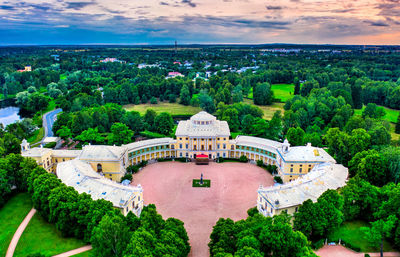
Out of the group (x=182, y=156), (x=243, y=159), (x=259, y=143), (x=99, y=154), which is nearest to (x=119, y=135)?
(x=99, y=154)

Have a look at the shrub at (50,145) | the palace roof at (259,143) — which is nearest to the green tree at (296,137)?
the palace roof at (259,143)

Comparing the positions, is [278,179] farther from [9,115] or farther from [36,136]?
[9,115]

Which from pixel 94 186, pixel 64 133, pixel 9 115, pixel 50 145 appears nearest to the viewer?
pixel 94 186

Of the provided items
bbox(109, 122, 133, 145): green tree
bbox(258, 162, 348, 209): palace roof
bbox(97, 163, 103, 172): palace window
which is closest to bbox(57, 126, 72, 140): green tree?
bbox(109, 122, 133, 145): green tree

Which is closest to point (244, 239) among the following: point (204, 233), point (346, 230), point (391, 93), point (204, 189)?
point (204, 233)

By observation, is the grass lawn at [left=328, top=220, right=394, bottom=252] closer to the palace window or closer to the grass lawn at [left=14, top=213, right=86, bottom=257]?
the grass lawn at [left=14, top=213, right=86, bottom=257]

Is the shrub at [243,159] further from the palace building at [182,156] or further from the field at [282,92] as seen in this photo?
the field at [282,92]

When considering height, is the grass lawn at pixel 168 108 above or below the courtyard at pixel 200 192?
above

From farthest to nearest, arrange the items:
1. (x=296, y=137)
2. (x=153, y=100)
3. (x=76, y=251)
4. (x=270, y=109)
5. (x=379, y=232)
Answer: (x=153, y=100)
(x=270, y=109)
(x=296, y=137)
(x=76, y=251)
(x=379, y=232)
